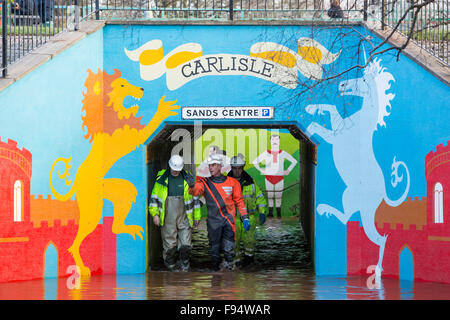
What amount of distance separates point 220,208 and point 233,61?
253cm

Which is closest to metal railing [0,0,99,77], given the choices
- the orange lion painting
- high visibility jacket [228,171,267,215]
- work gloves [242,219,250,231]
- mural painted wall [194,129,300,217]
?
the orange lion painting

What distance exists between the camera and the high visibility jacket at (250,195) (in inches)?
528

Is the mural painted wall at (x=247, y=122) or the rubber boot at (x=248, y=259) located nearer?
the mural painted wall at (x=247, y=122)

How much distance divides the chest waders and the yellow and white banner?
206cm

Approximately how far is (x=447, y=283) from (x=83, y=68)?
6349 millimetres

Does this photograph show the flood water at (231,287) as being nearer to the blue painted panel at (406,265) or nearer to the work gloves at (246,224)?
the blue painted panel at (406,265)

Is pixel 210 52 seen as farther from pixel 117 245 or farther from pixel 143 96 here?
pixel 117 245

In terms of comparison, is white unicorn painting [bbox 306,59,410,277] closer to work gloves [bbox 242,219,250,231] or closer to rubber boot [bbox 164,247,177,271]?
work gloves [bbox 242,219,250,231]

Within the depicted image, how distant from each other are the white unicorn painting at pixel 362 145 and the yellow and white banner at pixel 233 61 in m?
0.60

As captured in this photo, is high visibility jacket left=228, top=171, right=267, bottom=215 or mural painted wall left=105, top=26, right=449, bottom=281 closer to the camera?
mural painted wall left=105, top=26, right=449, bottom=281

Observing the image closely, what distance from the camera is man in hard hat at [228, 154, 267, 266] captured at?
1320cm

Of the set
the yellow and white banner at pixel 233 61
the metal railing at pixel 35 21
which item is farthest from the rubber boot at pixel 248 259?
the metal railing at pixel 35 21

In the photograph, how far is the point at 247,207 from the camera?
529 inches

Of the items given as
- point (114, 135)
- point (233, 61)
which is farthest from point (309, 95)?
point (114, 135)
